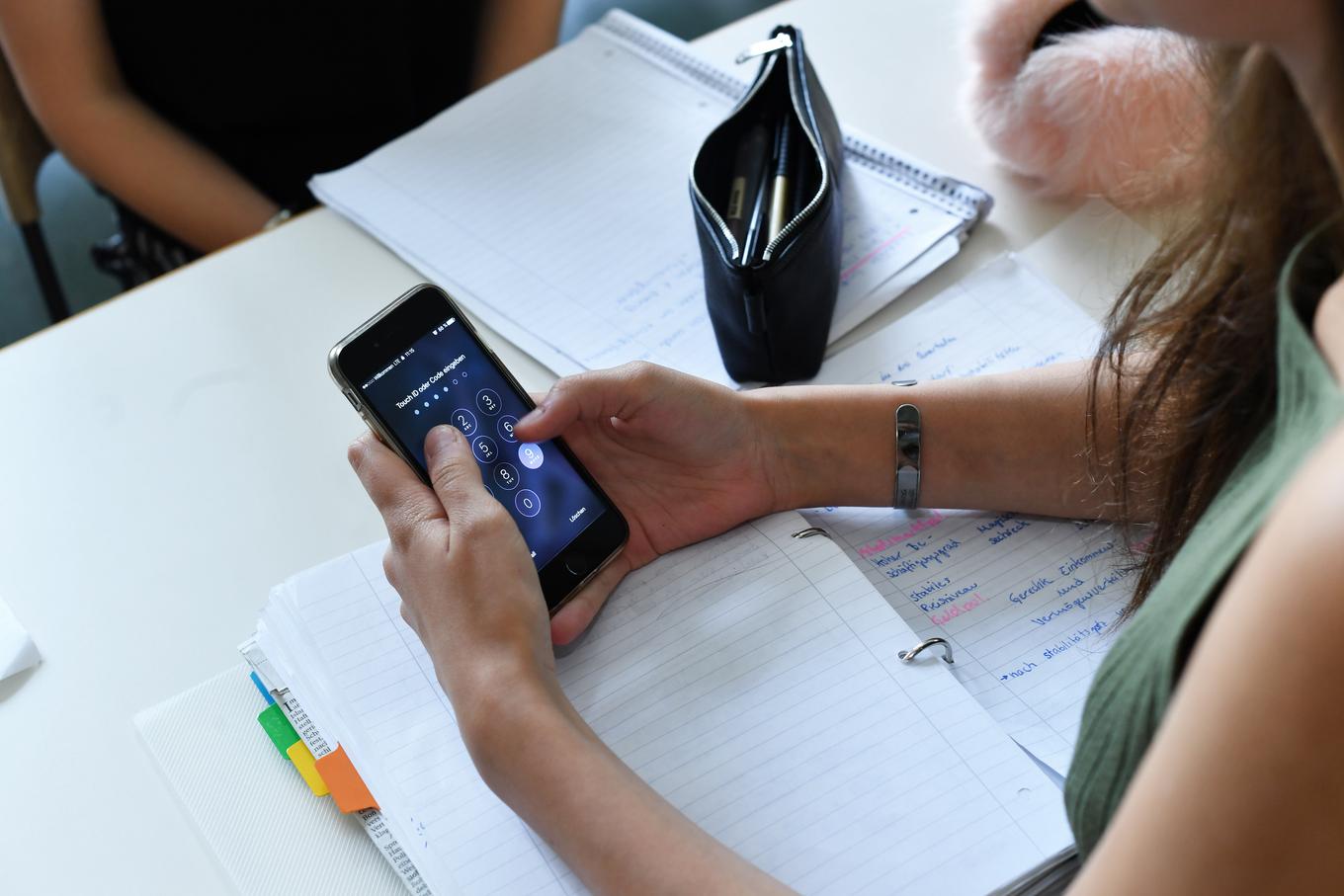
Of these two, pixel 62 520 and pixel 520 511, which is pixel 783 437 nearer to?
pixel 520 511

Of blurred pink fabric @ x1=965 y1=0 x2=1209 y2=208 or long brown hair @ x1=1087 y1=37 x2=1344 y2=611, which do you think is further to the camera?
blurred pink fabric @ x1=965 y1=0 x2=1209 y2=208

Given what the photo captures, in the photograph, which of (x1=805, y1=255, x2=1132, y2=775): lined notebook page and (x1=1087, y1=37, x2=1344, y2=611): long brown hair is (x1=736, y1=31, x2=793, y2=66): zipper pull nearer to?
(x1=805, y1=255, x2=1132, y2=775): lined notebook page

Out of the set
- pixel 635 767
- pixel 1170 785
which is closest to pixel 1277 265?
pixel 1170 785

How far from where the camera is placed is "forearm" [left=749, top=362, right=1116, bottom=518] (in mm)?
729

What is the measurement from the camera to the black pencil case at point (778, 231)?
2.53 ft

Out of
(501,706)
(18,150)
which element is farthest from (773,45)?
(18,150)

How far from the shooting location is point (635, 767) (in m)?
0.60

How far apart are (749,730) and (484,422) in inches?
9.2

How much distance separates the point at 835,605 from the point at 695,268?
340mm

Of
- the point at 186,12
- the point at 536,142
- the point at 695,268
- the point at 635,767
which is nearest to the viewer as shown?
the point at 635,767

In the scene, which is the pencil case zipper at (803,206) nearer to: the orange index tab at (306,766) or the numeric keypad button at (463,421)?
the numeric keypad button at (463,421)

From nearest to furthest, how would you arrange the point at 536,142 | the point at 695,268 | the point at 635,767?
the point at 635,767, the point at 695,268, the point at 536,142

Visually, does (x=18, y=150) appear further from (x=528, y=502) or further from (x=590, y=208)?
(x=528, y=502)

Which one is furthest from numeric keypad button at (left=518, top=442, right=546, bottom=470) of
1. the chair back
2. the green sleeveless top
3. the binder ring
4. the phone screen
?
the chair back
